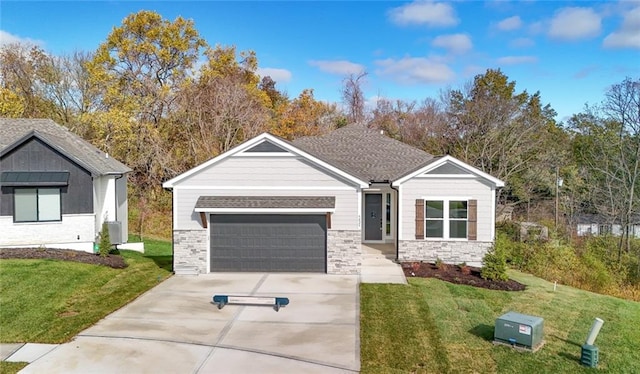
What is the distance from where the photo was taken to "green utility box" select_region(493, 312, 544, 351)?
A: 28.6 ft

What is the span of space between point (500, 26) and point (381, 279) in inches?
504

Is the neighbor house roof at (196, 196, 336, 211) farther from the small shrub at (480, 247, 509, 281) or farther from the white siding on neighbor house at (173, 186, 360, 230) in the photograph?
the small shrub at (480, 247, 509, 281)

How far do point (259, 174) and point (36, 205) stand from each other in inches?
330

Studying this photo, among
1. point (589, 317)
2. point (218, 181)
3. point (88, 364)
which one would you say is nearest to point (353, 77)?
point (218, 181)

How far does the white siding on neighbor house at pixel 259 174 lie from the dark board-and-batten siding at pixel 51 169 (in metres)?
4.73

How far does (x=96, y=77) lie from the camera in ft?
93.0

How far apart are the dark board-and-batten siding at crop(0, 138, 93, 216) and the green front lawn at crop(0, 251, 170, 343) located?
9.52ft

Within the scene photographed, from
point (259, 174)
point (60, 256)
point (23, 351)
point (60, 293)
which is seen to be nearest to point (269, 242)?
point (259, 174)

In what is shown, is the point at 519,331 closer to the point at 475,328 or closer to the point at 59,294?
the point at 475,328

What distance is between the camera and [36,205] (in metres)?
16.6

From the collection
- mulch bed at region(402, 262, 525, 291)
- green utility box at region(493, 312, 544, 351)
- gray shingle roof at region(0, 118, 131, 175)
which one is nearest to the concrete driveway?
green utility box at region(493, 312, 544, 351)

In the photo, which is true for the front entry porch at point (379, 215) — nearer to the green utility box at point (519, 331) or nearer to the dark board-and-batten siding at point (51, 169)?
the green utility box at point (519, 331)

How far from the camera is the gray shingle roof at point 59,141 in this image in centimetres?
1680

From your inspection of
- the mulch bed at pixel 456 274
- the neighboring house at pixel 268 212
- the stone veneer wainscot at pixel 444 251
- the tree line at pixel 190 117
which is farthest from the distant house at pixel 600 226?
the neighboring house at pixel 268 212
